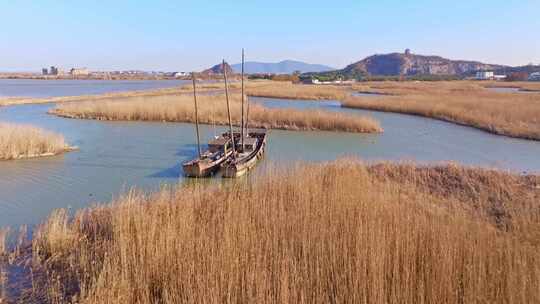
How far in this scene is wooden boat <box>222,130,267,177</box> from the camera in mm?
10945

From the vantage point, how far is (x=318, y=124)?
2148cm

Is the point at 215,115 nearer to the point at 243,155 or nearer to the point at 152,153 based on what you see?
the point at 152,153

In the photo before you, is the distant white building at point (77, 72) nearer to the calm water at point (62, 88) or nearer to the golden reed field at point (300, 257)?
the calm water at point (62, 88)

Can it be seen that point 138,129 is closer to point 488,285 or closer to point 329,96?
point 488,285

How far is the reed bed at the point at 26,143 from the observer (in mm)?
13570

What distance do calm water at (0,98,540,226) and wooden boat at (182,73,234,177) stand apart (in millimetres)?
810

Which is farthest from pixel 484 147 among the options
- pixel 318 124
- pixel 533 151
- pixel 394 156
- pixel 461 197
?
pixel 461 197

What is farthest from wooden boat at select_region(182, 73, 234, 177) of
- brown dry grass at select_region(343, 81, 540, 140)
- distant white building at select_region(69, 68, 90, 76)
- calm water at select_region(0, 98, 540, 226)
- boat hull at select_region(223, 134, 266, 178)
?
distant white building at select_region(69, 68, 90, 76)

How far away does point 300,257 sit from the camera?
12.9 ft

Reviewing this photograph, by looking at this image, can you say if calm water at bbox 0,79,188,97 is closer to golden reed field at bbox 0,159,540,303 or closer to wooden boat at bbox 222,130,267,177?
wooden boat at bbox 222,130,267,177

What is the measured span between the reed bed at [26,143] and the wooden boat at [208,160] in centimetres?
598

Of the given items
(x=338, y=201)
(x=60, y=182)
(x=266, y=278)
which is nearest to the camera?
(x=266, y=278)

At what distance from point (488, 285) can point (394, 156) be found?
12.3m

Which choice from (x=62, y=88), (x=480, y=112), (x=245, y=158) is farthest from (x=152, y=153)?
(x=62, y=88)
